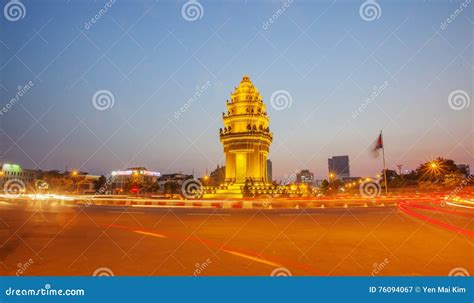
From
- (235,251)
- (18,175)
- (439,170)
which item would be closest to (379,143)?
(235,251)

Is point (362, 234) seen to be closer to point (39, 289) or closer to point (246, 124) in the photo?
point (39, 289)

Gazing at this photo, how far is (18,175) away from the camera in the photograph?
107 meters

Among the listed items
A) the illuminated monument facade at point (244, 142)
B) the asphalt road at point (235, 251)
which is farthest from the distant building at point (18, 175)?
the asphalt road at point (235, 251)

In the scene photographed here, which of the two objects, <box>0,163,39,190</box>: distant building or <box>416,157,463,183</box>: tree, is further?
<box>0,163,39,190</box>: distant building

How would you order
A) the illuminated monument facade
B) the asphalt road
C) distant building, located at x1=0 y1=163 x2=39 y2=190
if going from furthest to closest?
1. distant building, located at x1=0 y1=163 x2=39 y2=190
2. the illuminated monument facade
3. the asphalt road

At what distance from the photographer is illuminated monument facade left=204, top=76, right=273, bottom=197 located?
42.9m

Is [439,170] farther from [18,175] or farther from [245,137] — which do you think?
[18,175]

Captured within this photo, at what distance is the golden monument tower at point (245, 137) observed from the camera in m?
43.7

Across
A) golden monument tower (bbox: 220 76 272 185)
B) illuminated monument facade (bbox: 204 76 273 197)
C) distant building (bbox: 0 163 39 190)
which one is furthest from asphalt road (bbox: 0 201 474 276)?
distant building (bbox: 0 163 39 190)

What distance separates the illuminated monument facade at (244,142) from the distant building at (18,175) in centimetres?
8525

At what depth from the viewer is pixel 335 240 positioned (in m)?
9.79

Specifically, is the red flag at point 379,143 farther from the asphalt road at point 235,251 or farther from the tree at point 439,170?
the tree at point 439,170

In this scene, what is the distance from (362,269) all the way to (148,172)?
457 ft

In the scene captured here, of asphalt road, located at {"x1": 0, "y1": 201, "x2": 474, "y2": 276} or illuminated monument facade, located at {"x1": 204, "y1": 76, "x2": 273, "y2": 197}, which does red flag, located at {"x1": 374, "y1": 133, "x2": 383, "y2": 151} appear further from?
asphalt road, located at {"x1": 0, "y1": 201, "x2": 474, "y2": 276}
